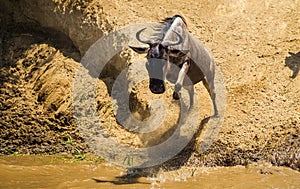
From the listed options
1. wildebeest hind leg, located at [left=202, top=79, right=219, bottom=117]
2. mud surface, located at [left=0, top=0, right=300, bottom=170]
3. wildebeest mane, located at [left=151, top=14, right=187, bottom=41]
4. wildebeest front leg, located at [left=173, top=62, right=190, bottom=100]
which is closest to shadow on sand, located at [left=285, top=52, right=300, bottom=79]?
mud surface, located at [left=0, top=0, right=300, bottom=170]

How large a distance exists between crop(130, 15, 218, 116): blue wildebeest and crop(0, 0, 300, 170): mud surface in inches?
32.8

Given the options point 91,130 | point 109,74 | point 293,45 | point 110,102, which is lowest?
point 91,130

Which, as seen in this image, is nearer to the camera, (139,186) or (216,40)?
(139,186)

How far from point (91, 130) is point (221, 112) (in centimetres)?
216

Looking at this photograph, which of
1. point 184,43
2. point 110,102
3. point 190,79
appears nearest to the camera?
point 184,43

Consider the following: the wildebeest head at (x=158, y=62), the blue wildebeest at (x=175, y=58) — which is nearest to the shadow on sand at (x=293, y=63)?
the blue wildebeest at (x=175, y=58)

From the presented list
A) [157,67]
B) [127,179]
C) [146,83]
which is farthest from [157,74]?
[146,83]

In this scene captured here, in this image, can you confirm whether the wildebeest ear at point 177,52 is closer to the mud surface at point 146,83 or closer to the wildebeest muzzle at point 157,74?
the wildebeest muzzle at point 157,74

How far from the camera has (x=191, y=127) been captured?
699cm

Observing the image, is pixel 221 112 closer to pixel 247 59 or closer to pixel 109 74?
pixel 247 59

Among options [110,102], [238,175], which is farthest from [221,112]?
[110,102]

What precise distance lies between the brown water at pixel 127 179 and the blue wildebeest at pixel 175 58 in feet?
3.88

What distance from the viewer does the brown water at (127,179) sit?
5.73 m

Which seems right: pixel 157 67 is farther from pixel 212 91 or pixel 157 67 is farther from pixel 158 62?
pixel 212 91
